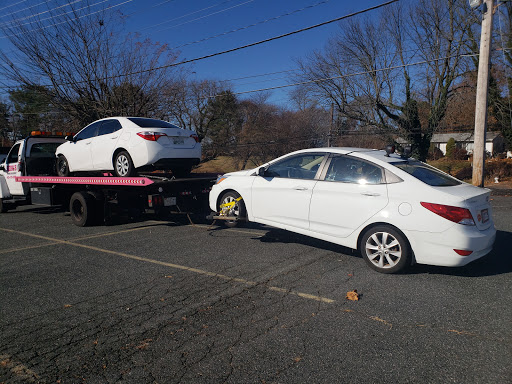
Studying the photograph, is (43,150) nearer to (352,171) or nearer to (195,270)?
(195,270)

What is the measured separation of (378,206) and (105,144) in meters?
6.36

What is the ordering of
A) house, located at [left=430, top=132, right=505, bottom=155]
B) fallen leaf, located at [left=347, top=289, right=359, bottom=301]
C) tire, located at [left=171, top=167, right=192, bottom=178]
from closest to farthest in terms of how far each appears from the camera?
fallen leaf, located at [left=347, top=289, right=359, bottom=301] < tire, located at [left=171, top=167, right=192, bottom=178] < house, located at [left=430, top=132, right=505, bottom=155]

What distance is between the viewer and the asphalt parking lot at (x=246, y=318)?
2.93 m

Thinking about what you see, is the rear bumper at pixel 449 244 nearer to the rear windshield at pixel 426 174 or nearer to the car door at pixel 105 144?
the rear windshield at pixel 426 174

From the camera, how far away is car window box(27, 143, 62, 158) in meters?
11.1

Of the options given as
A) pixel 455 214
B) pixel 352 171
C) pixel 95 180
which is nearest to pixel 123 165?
pixel 95 180

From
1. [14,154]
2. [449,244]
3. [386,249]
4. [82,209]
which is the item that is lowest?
[386,249]

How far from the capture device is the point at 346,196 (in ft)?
17.9

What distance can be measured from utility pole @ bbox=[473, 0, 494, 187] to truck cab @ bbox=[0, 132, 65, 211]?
43.6 ft

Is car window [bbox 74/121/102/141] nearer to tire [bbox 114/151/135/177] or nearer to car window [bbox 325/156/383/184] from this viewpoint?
tire [bbox 114/151/135/177]

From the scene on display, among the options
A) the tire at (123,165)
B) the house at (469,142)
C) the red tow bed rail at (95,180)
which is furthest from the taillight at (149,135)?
the house at (469,142)

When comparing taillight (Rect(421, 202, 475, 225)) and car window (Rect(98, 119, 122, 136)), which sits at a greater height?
car window (Rect(98, 119, 122, 136))

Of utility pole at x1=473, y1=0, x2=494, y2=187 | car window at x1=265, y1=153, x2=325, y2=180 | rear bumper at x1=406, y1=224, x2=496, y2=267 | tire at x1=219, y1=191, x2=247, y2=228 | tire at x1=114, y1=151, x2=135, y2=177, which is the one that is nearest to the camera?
rear bumper at x1=406, y1=224, x2=496, y2=267

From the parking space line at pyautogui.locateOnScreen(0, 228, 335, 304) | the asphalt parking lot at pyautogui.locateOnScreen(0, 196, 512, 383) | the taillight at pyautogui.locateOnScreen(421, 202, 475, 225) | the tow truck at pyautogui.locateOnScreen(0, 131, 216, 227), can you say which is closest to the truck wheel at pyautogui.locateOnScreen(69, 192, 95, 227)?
the tow truck at pyautogui.locateOnScreen(0, 131, 216, 227)
